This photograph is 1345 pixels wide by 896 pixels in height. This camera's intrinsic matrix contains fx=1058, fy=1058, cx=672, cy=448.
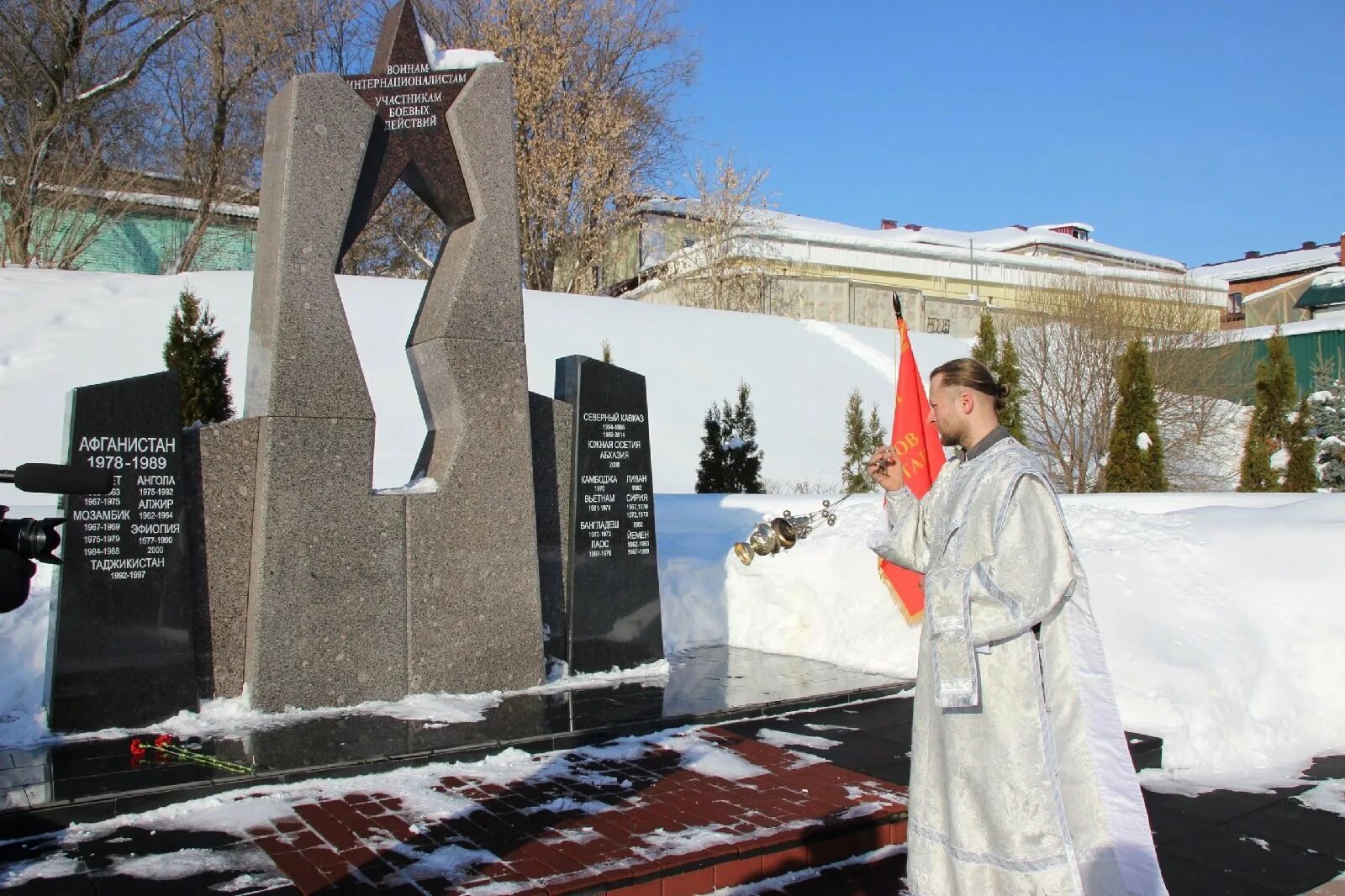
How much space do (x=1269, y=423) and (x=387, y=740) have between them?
16.4 m

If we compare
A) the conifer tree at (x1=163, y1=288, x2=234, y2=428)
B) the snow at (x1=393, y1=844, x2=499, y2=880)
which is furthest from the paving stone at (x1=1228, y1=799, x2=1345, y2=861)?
the conifer tree at (x1=163, y1=288, x2=234, y2=428)

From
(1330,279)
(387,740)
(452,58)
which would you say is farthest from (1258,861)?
(1330,279)

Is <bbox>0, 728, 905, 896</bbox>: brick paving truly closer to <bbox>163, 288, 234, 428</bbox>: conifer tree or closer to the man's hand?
the man's hand

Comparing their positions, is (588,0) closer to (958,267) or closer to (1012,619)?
(958,267)

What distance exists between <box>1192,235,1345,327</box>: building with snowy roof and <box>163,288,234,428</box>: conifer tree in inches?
1459

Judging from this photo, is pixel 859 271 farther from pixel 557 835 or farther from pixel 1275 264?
pixel 557 835

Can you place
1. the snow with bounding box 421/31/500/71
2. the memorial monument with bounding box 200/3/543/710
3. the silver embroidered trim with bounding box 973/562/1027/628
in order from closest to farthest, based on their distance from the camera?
1. the silver embroidered trim with bounding box 973/562/1027/628
2. the memorial monument with bounding box 200/3/543/710
3. the snow with bounding box 421/31/500/71

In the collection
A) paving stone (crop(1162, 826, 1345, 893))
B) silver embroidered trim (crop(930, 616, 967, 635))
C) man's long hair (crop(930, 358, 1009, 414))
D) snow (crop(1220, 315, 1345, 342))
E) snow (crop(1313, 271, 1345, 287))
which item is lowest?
paving stone (crop(1162, 826, 1345, 893))

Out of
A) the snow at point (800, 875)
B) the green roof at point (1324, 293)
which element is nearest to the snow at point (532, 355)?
the snow at point (800, 875)

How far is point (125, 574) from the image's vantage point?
563 centimetres

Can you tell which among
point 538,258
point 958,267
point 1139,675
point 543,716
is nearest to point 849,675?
point 1139,675

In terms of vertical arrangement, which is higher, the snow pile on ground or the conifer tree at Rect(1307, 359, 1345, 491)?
the conifer tree at Rect(1307, 359, 1345, 491)

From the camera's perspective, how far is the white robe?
2.85 metres

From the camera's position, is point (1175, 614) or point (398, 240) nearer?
point (1175, 614)
